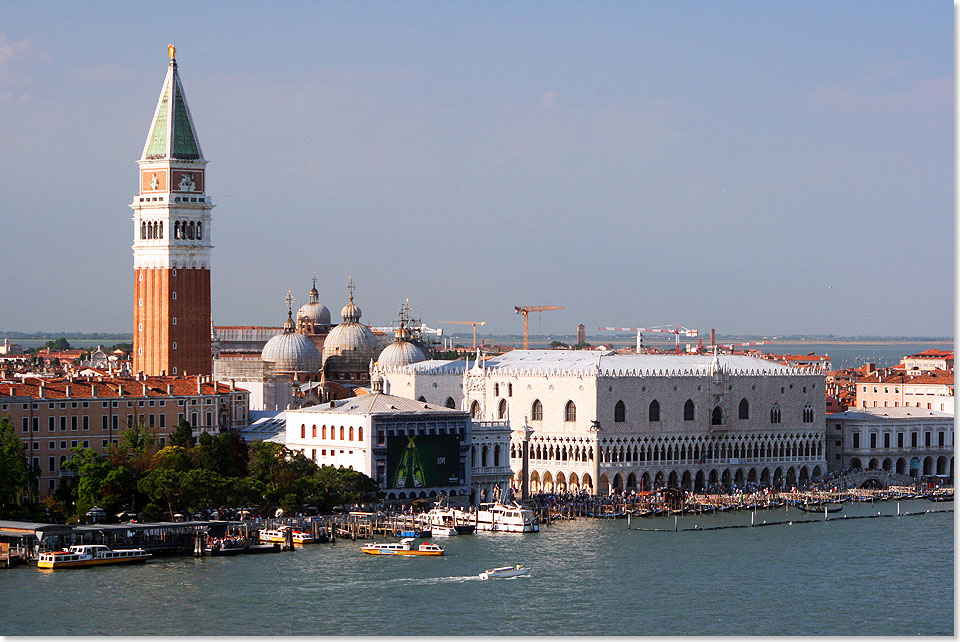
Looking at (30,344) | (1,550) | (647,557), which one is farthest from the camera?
(30,344)

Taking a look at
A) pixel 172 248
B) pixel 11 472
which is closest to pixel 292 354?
pixel 172 248

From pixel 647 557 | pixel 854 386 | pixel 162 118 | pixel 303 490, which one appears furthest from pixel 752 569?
pixel 854 386

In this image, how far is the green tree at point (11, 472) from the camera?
30.8m

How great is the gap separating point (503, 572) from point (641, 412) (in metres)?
13.9

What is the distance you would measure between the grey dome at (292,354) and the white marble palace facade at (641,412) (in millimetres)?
2990

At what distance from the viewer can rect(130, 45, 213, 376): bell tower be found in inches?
1682

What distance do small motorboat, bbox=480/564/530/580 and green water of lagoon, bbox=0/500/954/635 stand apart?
0.20 meters

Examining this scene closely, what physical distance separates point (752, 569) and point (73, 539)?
30.5 feet

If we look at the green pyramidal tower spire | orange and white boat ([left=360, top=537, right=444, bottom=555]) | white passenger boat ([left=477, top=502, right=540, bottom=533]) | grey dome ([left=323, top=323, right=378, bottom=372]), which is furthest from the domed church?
orange and white boat ([left=360, top=537, right=444, bottom=555])

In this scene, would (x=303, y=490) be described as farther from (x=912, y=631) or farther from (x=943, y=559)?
(x=912, y=631)

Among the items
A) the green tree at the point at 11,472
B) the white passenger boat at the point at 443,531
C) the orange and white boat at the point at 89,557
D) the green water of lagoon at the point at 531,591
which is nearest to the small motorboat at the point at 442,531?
the white passenger boat at the point at 443,531

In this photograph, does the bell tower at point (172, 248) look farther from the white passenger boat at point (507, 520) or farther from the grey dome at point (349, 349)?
the white passenger boat at point (507, 520)

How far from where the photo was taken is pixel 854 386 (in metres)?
55.7

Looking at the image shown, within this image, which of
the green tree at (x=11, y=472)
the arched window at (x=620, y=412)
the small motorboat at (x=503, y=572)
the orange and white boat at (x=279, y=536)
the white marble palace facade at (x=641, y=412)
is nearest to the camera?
the small motorboat at (x=503, y=572)
